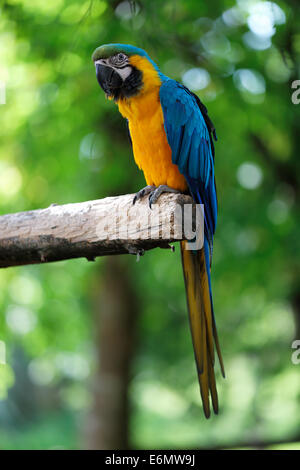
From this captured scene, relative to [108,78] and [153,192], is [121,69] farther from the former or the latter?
[153,192]

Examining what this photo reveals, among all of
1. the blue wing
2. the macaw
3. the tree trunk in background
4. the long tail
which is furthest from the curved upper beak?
the tree trunk in background

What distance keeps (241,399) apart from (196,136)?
5624mm

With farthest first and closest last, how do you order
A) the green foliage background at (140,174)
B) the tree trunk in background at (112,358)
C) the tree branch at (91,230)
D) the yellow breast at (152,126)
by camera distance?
the tree trunk in background at (112,358), the green foliage background at (140,174), the yellow breast at (152,126), the tree branch at (91,230)

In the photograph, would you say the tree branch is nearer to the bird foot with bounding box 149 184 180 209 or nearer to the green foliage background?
the bird foot with bounding box 149 184 180 209

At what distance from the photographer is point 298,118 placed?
9.36 feet

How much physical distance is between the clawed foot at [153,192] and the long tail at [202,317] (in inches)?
8.1

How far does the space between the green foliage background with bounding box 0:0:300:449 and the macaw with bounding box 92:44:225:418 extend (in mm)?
318

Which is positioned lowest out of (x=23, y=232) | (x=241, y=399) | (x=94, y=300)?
(x=241, y=399)

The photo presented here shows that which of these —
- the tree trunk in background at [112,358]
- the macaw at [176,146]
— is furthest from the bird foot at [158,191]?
the tree trunk in background at [112,358]

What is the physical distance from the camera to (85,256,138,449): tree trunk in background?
4605 millimetres

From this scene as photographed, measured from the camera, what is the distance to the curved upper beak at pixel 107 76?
1692 mm

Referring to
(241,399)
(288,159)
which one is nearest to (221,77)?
(288,159)

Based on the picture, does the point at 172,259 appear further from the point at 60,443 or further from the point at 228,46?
the point at 60,443

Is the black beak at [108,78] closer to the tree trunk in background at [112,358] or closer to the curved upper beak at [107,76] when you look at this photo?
the curved upper beak at [107,76]
